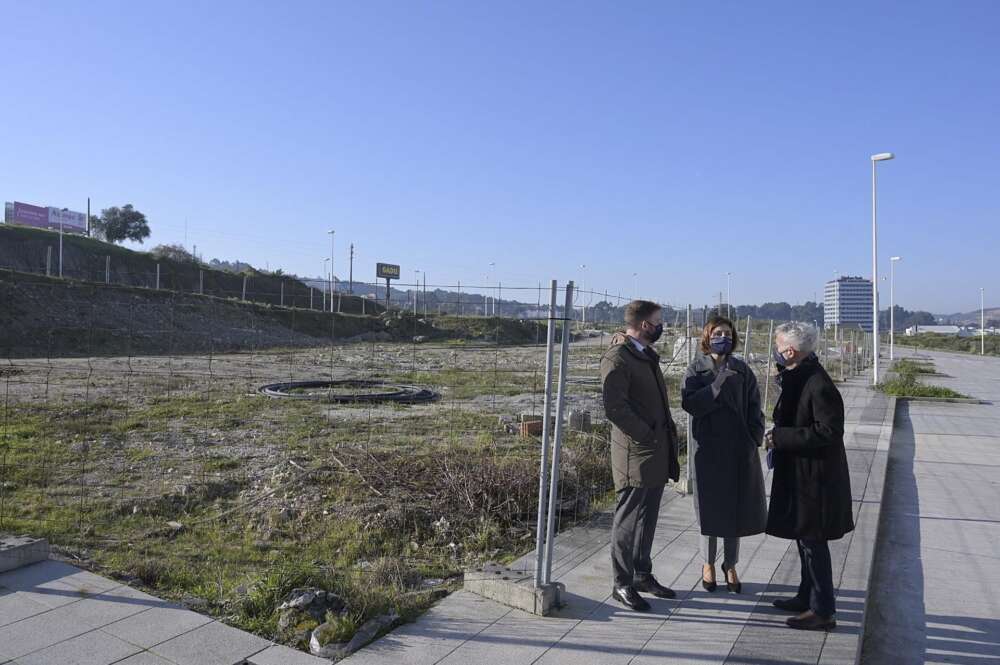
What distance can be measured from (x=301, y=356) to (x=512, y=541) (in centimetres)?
2329

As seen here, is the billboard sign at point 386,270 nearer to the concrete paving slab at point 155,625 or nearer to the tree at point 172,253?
the tree at point 172,253

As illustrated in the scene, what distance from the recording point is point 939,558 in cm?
574

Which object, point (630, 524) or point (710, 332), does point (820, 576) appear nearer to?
point (630, 524)

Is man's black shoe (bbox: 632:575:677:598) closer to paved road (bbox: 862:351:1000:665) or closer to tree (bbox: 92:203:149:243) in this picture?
paved road (bbox: 862:351:1000:665)

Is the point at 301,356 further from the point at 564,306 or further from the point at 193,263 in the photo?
the point at 193,263

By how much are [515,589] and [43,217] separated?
258 ft

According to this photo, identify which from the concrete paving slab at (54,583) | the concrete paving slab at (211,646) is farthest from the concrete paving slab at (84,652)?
the concrete paving slab at (54,583)

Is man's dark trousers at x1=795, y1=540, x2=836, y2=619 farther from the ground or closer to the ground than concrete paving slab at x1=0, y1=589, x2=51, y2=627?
farther from the ground

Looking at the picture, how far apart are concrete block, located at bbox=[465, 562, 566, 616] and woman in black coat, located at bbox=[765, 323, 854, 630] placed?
1261mm

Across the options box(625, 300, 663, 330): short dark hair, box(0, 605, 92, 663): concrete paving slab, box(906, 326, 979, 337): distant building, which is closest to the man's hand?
box(625, 300, 663, 330): short dark hair

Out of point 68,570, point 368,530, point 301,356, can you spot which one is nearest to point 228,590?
point 68,570

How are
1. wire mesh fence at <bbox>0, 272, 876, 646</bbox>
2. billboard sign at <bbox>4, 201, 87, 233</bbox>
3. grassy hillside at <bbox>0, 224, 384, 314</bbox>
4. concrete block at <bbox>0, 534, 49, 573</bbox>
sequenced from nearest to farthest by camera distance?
concrete block at <bbox>0, 534, 49, 573</bbox>, wire mesh fence at <bbox>0, 272, 876, 646</bbox>, grassy hillside at <bbox>0, 224, 384, 314</bbox>, billboard sign at <bbox>4, 201, 87, 233</bbox>

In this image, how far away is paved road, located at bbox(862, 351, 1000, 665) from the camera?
13.4 ft

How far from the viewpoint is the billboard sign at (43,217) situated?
65750 millimetres
